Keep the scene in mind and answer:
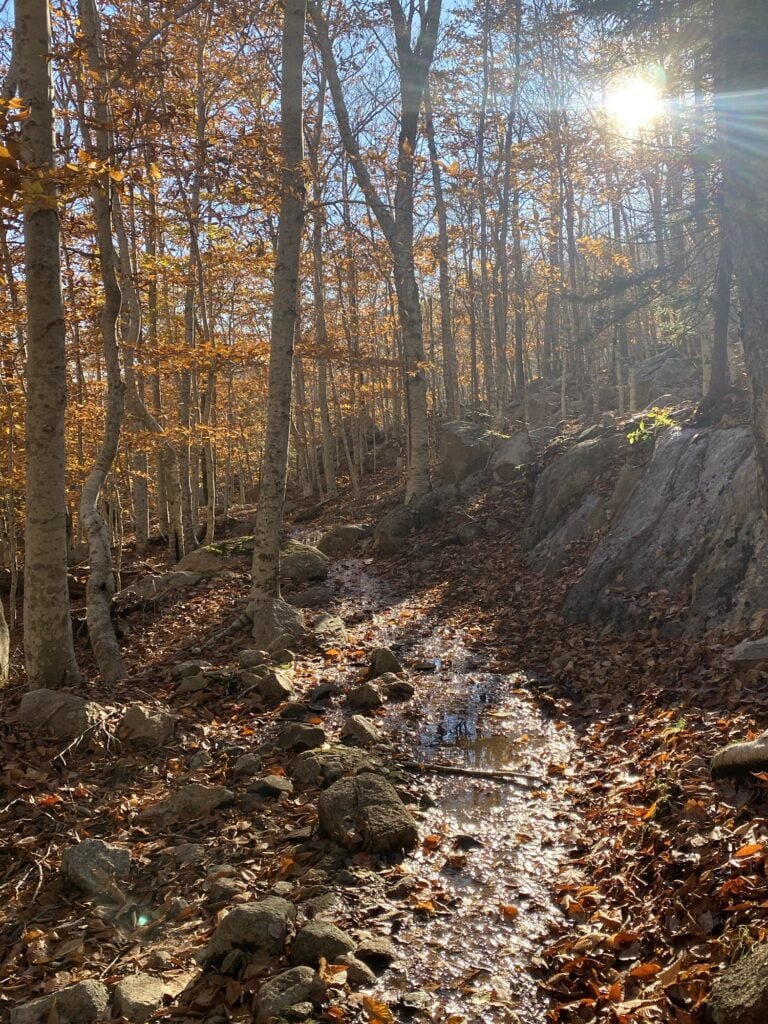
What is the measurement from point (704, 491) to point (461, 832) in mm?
5780

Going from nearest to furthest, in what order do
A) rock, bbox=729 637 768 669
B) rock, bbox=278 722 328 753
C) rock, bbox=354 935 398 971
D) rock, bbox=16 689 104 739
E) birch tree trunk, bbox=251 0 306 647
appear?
1. rock, bbox=354 935 398 971
2. rock, bbox=16 689 104 739
3. rock, bbox=729 637 768 669
4. rock, bbox=278 722 328 753
5. birch tree trunk, bbox=251 0 306 647

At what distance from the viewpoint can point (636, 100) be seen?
1219 cm

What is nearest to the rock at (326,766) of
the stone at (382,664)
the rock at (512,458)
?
the stone at (382,664)

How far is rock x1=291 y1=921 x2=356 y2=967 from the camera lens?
328 cm

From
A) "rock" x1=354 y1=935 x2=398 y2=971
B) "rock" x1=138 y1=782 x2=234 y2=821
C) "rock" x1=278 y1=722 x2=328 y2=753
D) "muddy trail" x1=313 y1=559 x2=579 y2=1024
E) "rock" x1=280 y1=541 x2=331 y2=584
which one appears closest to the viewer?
"muddy trail" x1=313 y1=559 x2=579 y2=1024

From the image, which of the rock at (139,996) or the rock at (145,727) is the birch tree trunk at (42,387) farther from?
the rock at (139,996)

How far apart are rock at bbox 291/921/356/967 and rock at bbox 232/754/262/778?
80.9 inches

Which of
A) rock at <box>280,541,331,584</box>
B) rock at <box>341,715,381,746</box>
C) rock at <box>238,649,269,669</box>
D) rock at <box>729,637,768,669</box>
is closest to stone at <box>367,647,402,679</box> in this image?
rock at <box>238,649,269,669</box>

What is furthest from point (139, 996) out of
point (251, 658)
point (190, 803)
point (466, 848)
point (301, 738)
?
point (251, 658)

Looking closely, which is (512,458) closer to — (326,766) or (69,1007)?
(326,766)

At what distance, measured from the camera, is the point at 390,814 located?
4.45 meters

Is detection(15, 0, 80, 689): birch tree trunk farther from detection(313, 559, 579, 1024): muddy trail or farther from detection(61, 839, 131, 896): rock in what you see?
detection(313, 559, 579, 1024): muddy trail

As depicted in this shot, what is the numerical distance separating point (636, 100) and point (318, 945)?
14.4 m

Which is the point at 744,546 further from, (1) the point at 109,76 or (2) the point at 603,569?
(1) the point at 109,76
